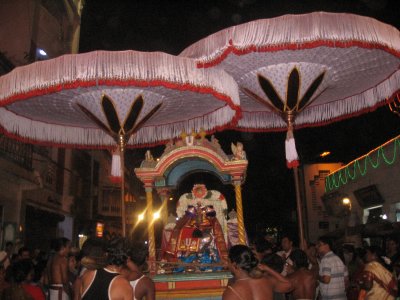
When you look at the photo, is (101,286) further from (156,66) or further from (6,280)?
(156,66)

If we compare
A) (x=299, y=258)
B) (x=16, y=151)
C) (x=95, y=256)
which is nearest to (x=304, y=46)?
(x=299, y=258)

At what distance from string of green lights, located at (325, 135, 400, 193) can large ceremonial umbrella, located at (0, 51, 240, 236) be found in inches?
440

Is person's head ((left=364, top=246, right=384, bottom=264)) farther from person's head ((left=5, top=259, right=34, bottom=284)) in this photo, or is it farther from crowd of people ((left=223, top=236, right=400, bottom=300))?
person's head ((left=5, top=259, right=34, bottom=284))

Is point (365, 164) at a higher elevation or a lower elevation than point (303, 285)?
higher

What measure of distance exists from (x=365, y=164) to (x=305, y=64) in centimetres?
1600

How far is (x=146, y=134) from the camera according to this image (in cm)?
1014

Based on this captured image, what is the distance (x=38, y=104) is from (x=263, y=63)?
4.01 meters

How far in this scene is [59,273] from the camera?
8.01 m

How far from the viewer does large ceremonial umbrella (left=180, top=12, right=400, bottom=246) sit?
6172mm

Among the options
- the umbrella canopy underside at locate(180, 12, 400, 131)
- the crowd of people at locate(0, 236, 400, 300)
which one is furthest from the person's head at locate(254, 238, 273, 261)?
the umbrella canopy underside at locate(180, 12, 400, 131)

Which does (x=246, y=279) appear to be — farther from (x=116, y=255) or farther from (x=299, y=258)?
(x=299, y=258)

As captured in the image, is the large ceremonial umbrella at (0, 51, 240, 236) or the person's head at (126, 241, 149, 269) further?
the large ceremonial umbrella at (0, 51, 240, 236)

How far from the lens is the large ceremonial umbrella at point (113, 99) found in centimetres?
Result: 654

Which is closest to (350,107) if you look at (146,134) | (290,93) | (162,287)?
(290,93)
